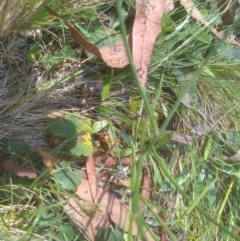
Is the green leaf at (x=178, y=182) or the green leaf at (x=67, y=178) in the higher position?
the green leaf at (x=67, y=178)

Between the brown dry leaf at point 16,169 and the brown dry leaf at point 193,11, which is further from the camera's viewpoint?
the brown dry leaf at point 193,11

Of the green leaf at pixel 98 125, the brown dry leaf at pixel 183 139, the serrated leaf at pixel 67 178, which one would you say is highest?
the green leaf at pixel 98 125

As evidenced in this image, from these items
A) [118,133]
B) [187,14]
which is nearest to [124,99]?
[118,133]

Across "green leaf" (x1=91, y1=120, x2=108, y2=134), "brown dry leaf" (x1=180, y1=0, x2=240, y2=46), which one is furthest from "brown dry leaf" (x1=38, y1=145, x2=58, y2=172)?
"brown dry leaf" (x1=180, y1=0, x2=240, y2=46)

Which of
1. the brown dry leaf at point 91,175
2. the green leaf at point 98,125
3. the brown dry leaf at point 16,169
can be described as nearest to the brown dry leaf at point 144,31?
the green leaf at point 98,125

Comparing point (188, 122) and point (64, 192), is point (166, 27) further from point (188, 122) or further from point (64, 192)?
point (64, 192)

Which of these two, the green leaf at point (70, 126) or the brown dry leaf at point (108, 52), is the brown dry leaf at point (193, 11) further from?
the green leaf at point (70, 126)
